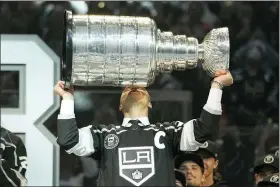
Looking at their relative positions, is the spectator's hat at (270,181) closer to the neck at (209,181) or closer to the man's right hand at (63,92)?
the neck at (209,181)

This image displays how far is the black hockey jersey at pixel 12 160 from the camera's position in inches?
103

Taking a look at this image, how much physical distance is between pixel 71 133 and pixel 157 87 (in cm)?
123

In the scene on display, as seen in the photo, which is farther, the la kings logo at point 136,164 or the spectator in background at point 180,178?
the spectator in background at point 180,178

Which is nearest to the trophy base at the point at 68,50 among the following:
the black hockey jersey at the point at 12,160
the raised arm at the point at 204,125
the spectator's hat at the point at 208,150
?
the raised arm at the point at 204,125

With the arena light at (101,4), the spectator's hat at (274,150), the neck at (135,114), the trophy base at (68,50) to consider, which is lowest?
the spectator's hat at (274,150)

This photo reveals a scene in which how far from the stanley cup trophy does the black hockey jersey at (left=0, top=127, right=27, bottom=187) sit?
0.85 metres

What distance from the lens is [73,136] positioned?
1878mm

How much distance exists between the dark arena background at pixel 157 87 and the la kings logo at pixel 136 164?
1118 mm

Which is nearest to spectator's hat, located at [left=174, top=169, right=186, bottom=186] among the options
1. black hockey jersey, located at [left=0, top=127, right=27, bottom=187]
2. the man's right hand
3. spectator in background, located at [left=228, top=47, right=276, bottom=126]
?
spectator in background, located at [left=228, top=47, right=276, bottom=126]

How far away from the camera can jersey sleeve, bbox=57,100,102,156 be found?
1.87m

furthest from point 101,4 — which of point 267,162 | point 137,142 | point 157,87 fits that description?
point 137,142

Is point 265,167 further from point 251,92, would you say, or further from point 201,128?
point 201,128

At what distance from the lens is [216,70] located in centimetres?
193

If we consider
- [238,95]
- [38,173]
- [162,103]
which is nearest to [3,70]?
[38,173]
